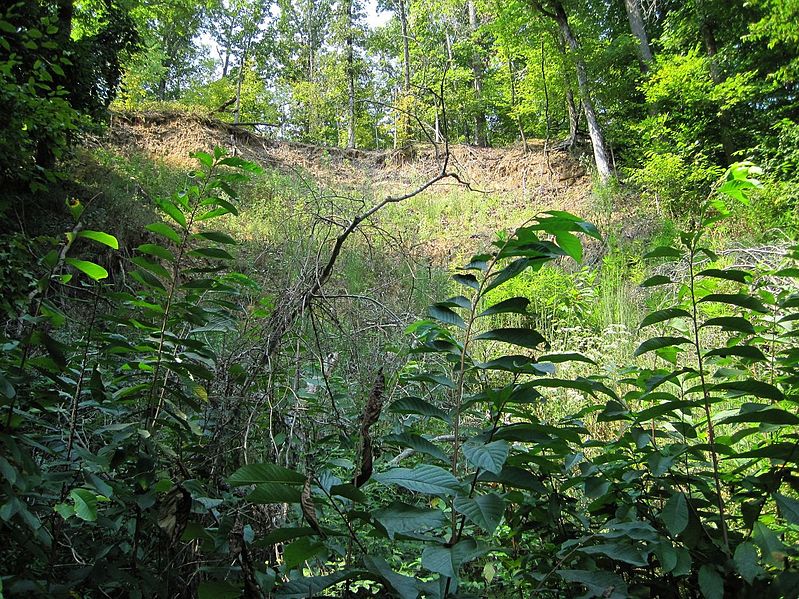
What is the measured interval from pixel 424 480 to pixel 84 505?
0.69 m

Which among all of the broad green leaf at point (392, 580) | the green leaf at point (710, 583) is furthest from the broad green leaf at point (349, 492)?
the green leaf at point (710, 583)

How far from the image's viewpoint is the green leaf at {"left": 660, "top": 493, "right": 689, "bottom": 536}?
0.93 metres

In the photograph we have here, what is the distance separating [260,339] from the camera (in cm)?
161

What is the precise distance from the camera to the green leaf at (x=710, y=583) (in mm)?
901

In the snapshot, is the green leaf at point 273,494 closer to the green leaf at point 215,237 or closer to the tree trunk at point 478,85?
the green leaf at point 215,237

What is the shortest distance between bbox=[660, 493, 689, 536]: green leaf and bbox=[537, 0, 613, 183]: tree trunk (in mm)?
10840

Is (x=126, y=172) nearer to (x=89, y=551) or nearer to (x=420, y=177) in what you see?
(x=420, y=177)

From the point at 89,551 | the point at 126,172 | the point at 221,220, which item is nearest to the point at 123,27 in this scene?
the point at 126,172

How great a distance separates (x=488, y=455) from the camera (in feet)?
2.67

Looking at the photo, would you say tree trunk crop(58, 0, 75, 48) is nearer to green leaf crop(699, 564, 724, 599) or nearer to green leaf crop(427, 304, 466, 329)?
green leaf crop(427, 304, 466, 329)

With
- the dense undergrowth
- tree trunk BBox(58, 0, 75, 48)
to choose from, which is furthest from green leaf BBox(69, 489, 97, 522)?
tree trunk BBox(58, 0, 75, 48)

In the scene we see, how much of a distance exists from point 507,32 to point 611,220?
5.90m

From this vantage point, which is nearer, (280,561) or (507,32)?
(280,561)

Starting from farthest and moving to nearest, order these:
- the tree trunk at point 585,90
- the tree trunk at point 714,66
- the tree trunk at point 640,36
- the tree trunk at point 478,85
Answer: the tree trunk at point 478,85, the tree trunk at point 640,36, the tree trunk at point 585,90, the tree trunk at point 714,66
